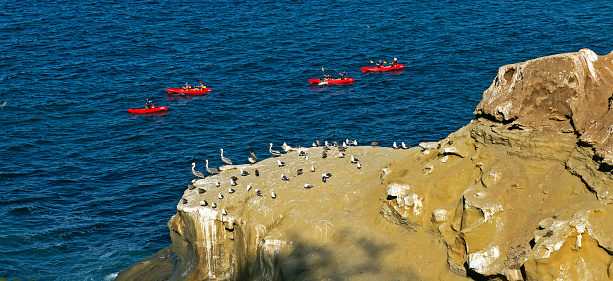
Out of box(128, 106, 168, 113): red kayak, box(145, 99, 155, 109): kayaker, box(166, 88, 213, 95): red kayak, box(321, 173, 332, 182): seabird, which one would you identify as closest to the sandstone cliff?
box(321, 173, 332, 182): seabird

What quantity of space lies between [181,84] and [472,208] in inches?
2254

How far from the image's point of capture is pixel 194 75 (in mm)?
82000

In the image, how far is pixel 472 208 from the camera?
27016mm

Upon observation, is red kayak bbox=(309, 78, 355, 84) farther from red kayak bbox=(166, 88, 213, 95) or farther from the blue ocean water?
red kayak bbox=(166, 88, 213, 95)

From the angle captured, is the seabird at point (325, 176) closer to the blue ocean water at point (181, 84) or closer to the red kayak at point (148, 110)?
the blue ocean water at point (181, 84)

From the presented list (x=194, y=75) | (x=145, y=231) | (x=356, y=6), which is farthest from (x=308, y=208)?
(x=356, y=6)

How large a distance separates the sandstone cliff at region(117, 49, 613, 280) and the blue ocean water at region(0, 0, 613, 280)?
13.5 meters

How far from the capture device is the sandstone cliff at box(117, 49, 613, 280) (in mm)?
24688

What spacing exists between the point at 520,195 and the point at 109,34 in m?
80.8

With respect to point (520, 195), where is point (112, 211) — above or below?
below

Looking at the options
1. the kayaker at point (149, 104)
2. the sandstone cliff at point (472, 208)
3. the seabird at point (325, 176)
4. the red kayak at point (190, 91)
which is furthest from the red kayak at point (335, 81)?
the sandstone cliff at point (472, 208)

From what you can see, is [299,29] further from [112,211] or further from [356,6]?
[112,211]

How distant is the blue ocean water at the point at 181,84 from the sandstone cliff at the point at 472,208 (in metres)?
13.5

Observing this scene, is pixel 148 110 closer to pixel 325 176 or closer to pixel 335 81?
pixel 335 81
